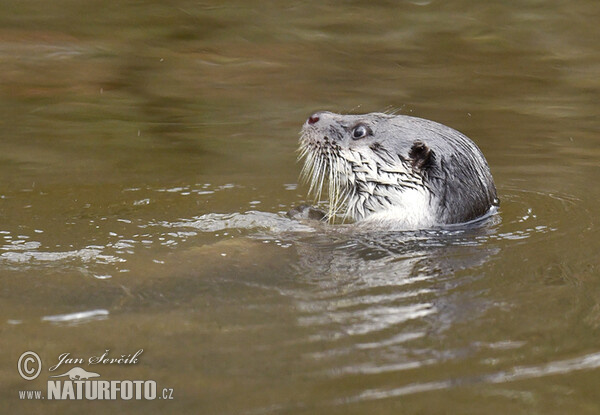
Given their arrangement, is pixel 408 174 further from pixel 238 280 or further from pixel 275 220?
pixel 238 280

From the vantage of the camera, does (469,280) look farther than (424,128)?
No

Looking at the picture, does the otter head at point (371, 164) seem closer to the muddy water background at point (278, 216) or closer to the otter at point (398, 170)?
the otter at point (398, 170)

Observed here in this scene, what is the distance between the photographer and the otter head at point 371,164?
3.96m

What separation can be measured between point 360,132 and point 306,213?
44cm

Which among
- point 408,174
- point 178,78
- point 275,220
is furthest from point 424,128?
point 178,78

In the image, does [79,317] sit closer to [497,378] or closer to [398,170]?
[497,378]

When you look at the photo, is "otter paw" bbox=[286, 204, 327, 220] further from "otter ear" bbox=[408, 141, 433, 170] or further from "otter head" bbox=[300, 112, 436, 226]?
"otter ear" bbox=[408, 141, 433, 170]

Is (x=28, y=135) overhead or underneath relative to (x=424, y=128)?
underneath

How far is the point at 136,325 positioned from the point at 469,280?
118 centimetres

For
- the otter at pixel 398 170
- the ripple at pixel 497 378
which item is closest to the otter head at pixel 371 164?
the otter at pixel 398 170

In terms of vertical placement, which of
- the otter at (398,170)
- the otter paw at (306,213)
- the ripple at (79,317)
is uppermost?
the otter at (398,170)

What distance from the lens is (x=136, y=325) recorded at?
2916 mm

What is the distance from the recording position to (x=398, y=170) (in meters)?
4.02

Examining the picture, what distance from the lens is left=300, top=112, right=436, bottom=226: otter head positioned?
3957 millimetres
